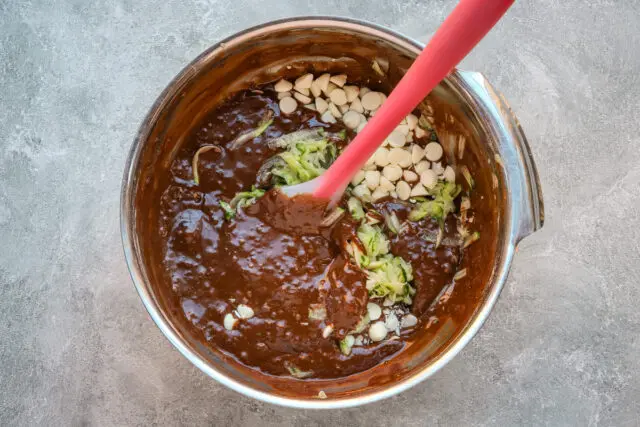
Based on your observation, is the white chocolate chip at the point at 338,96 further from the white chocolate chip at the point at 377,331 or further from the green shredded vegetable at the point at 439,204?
the white chocolate chip at the point at 377,331

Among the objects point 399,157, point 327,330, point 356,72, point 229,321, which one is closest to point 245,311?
point 229,321

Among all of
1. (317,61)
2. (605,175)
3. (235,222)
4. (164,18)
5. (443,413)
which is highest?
(605,175)

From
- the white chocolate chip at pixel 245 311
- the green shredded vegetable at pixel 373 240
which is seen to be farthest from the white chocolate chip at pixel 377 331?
the white chocolate chip at pixel 245 311

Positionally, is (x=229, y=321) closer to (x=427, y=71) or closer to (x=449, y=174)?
(x=449, y=174)

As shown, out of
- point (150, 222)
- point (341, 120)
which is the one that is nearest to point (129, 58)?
point (150, 222)

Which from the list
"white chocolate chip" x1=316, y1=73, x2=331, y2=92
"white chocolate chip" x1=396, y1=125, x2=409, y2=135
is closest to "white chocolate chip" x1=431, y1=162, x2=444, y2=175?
"white chocolate chip" x1=396, y1=125, x2=409, y2=135

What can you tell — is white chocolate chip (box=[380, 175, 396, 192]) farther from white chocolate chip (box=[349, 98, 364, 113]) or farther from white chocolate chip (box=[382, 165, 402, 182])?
→ white chocolate chip (box=[349, 98, 364, 113])

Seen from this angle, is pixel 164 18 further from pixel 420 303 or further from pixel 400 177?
pixel 420 303

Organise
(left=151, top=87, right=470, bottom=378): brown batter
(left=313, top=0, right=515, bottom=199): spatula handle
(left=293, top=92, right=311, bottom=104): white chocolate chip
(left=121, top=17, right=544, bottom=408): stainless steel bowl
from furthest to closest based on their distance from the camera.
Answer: (left=293, top=92, right=311, bottom=104): white chocolate chip < (left=151, top=87, right=470, bottom=378): brown batter < (left=121, top=17, right=544, bottom=408): stainless steel bowl < (left=313, top=0, right=515, bottom=199): spatula handle
